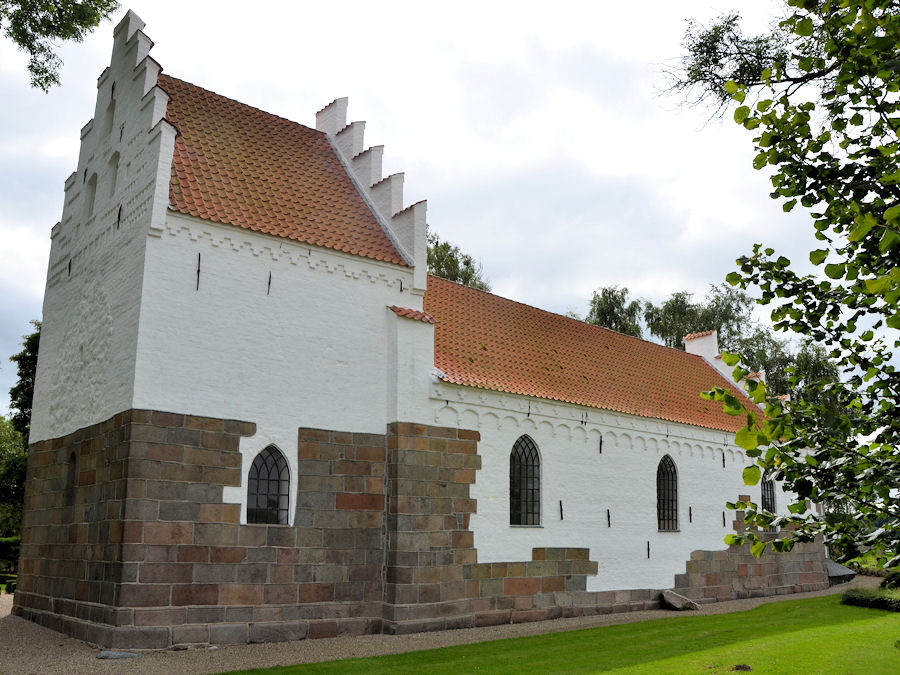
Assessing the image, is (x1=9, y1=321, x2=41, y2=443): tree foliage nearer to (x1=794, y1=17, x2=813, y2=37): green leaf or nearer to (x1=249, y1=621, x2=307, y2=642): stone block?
(x1=249, y1=621, x2=307, y2=642): stone block

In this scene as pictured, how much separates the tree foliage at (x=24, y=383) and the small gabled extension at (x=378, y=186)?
11542mm

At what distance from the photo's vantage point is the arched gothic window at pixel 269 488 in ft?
38.1

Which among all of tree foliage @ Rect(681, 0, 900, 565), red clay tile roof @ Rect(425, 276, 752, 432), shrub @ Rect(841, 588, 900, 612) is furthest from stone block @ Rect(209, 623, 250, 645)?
shrub @ Rect(841, 588, 900, 612)

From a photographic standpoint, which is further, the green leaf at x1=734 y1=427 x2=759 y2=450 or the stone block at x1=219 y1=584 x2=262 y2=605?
the stone block at x1=219 y1=584 x2=262 y2=605

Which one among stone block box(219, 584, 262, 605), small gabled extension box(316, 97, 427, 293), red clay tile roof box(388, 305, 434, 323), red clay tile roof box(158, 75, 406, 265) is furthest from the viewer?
small gabled extension box(316, 97, 427, 293)

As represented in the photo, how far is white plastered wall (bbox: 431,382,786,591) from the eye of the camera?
13.8 m

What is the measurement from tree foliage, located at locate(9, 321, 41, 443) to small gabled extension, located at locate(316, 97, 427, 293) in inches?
454

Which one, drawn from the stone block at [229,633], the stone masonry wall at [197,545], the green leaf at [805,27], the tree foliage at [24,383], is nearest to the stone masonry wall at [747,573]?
the stone masonry wall at [197,545]

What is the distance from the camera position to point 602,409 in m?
16.0

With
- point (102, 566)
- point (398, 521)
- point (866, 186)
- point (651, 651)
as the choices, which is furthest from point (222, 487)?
point (866, 186)

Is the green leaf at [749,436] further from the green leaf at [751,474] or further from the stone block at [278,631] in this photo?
the stone block at [278,631]

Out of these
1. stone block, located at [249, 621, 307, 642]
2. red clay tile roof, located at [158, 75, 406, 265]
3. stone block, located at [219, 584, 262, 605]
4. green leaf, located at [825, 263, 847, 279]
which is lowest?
stone block, located at [249, 621, 307, 642]

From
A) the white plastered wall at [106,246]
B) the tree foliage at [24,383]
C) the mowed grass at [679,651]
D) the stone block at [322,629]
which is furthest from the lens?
the tree foliage at [24,383]

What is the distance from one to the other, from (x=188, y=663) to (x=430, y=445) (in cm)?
513
